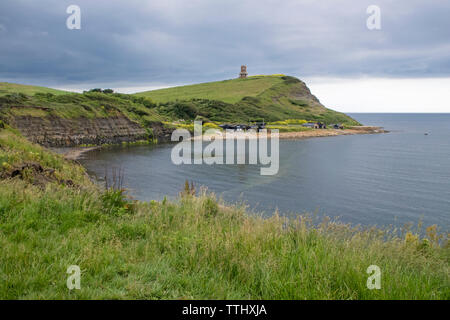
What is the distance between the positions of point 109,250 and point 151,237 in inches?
39.7

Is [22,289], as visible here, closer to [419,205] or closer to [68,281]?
[68,281]

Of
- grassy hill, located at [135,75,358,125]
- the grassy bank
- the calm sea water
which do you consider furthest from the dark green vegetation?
the grassy bank

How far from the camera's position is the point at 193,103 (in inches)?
5059

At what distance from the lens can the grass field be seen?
153625 mm

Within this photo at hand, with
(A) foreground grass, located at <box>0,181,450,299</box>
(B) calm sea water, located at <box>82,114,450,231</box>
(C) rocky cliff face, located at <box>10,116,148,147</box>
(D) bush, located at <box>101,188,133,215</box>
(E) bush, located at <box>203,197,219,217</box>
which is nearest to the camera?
(A) foreground grass, located at <box>0,181,450,299</box>

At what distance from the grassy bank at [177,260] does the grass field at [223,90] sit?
14119 cm

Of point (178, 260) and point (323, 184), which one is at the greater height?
point (178, 260)

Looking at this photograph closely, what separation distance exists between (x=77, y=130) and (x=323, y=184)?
5180 centimetres
